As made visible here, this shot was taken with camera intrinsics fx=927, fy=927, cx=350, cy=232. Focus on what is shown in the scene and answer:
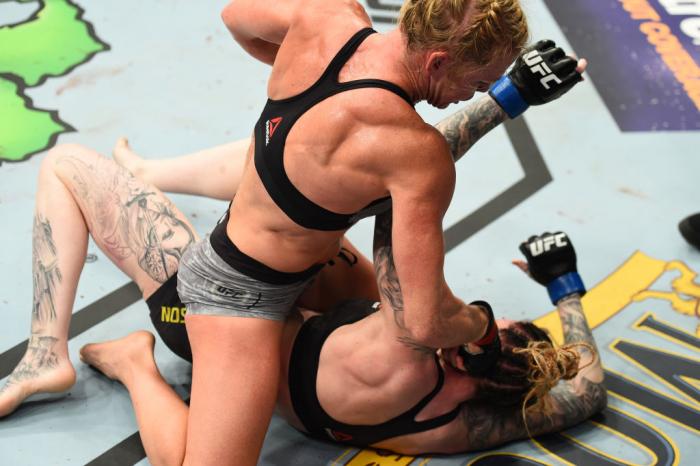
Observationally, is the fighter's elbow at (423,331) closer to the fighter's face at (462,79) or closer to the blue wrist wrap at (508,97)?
the fighter's face at (462,79)

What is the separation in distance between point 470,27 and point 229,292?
2.87 feet

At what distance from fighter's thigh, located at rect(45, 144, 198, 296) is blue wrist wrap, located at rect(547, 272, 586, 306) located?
103 centimetres

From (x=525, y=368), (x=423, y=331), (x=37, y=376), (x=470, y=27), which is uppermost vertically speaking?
(x=470, y=27)

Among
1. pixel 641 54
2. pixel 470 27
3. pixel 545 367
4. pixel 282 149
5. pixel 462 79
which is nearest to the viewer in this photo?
pixel 470 27

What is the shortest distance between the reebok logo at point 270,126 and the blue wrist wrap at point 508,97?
730 mm

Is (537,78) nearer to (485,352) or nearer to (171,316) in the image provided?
(485,352)

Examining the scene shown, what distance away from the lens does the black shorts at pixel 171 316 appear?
2.44 m

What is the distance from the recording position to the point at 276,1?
220cm

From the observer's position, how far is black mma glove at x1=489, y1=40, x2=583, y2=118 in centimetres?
232

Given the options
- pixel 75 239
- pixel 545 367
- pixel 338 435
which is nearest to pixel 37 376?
pixel 75 239

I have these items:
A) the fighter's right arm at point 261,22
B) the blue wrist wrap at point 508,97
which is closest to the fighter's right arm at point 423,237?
the fighter's right arm at point 261,22

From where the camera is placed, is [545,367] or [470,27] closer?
[470,27]

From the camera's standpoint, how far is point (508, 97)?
8.07 ft

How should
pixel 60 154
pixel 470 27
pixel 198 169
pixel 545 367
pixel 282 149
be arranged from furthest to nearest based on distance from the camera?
pixel 198 169, pixel 60 154, pixel 545 367, pixel 282 149, pixel 470 27
